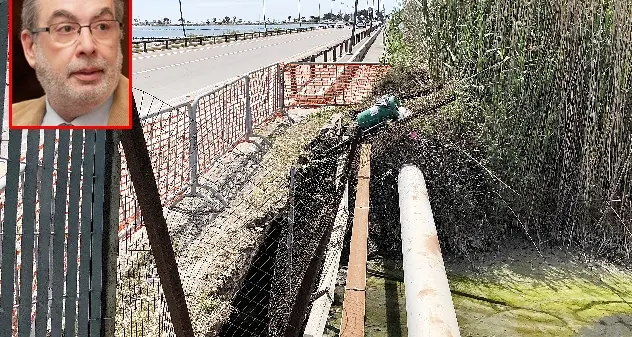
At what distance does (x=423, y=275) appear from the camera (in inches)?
162

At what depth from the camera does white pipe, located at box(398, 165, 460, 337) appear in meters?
3.43

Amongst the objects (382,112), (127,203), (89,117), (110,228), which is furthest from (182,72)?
Answer: (89,117)

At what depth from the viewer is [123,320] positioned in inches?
174

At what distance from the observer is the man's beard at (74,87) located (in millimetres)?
2025

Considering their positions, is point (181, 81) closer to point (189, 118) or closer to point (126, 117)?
point (189, 118)

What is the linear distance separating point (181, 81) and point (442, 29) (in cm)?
1437

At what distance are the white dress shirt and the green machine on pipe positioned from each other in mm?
6494

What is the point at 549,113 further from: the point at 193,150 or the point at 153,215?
the point at 153,215

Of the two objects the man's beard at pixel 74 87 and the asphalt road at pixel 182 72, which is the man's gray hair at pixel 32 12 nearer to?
the man's beard at pixel 74 87

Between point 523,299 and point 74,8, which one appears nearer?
point 74,8

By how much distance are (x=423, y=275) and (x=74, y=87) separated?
8.77 ft

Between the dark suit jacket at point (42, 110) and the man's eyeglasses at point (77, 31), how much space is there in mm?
145

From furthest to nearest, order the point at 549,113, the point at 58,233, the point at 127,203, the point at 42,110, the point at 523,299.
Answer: the point at 549,113 < the point at 523,299 < the point at 127,203 < the point at 58,233 < the point at 42,110

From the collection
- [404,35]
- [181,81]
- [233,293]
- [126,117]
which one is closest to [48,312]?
[126,117]
